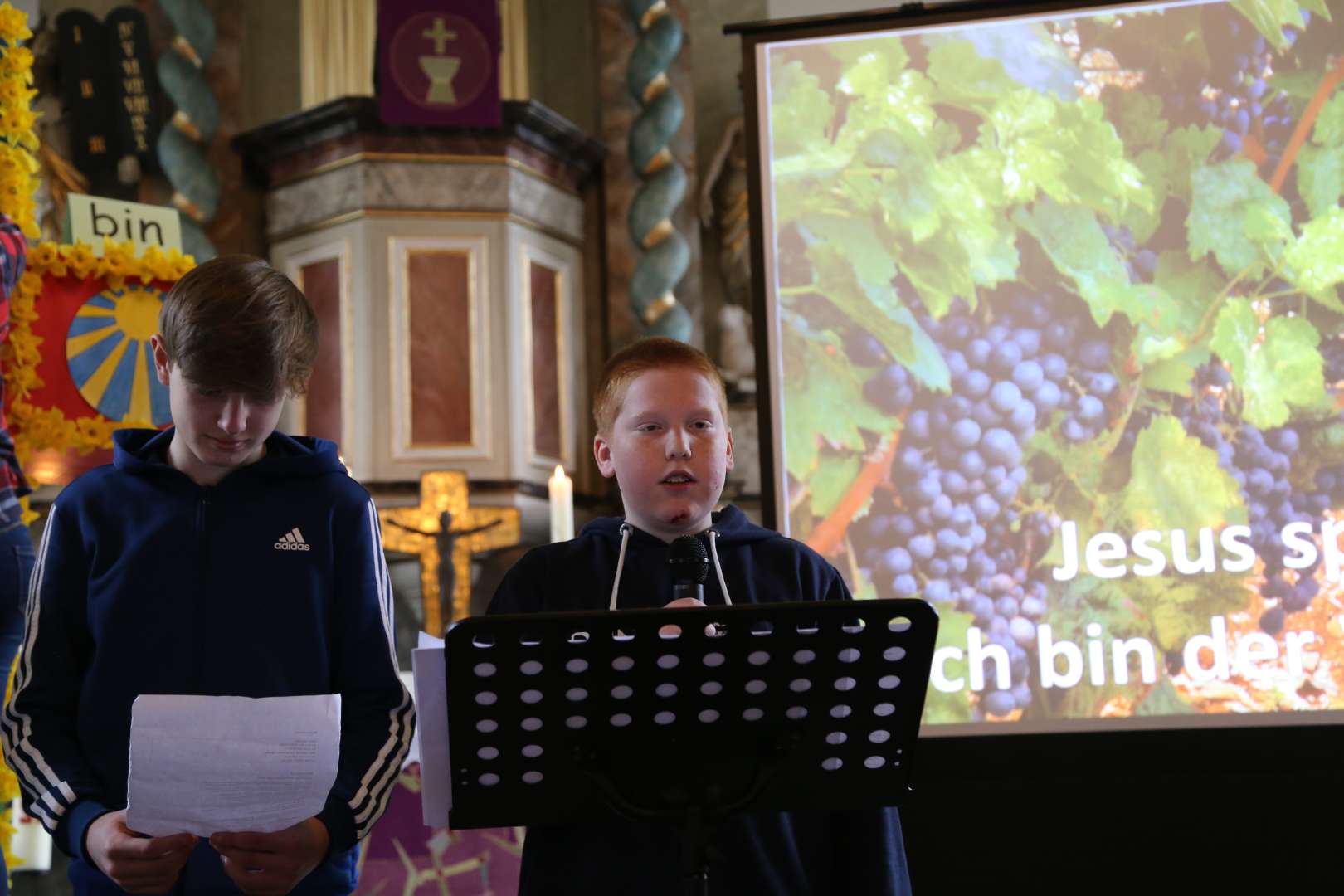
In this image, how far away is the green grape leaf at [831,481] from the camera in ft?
12.3

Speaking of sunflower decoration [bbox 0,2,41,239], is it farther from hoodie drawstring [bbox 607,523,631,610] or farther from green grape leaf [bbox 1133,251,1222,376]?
green grape leaf [bbox 1133,251,1222,376]

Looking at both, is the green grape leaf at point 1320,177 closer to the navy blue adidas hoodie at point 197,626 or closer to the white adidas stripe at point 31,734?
the navy blue adidas hoodie at point 197,626

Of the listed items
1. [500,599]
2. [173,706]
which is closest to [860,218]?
[500,599]

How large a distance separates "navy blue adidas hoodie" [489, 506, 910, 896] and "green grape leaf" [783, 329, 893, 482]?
6.33ft

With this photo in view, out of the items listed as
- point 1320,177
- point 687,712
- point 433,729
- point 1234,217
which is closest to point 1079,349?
point 1234,217

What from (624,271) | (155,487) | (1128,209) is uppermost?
(624,271)

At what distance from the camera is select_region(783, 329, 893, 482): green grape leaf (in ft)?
12.4

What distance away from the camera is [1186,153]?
3715mm

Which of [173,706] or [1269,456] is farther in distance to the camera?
[1269,456]

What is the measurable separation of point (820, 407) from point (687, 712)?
245cm

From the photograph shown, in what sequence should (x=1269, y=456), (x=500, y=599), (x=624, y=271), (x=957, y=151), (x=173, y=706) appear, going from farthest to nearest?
(x=624, y=271), (x=957, y=151), (x=1269, y=456), (x=500, y=599), (x=173, y=706)

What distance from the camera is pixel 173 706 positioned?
4.31 feet

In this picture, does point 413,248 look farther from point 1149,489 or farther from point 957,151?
point 1149,489

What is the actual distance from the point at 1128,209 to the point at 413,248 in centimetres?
363
